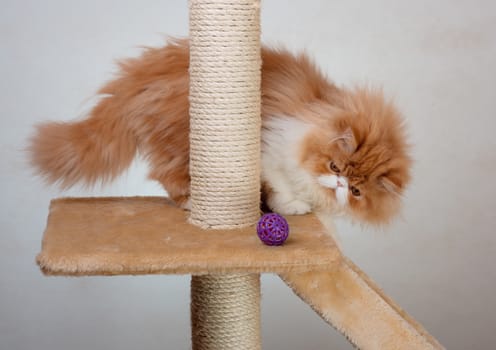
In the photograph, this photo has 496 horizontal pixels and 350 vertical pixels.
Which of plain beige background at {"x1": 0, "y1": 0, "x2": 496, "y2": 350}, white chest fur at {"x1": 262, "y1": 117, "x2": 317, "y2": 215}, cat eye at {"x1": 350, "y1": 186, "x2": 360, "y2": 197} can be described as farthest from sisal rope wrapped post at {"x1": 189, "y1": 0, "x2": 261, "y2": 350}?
plain beige background at {"x1": 0, "y1": 0, "x2": 496, "y2": 350}

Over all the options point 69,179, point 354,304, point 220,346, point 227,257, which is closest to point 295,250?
point 227,257

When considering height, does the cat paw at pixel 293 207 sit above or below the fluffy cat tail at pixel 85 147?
below

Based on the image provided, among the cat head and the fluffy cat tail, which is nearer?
the cat head

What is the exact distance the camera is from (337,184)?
1.90 meters

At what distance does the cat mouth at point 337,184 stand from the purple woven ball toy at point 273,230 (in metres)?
0.28

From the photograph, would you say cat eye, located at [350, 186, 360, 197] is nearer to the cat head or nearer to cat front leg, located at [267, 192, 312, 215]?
the cat head

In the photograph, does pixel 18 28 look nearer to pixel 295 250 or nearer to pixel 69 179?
pixel 69 179

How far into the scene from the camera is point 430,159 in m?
3.07

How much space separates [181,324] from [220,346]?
1.07m

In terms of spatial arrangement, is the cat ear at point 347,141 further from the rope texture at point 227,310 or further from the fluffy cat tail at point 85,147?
the fluffy cat tail at point 85,147

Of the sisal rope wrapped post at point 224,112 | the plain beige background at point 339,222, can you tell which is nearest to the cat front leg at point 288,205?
the sisal rope wrapped post at point 224,112

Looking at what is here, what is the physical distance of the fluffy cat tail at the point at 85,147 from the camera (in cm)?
200

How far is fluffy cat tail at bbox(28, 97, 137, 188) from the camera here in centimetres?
200

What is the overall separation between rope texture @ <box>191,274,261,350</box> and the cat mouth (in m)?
0.29
